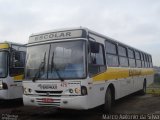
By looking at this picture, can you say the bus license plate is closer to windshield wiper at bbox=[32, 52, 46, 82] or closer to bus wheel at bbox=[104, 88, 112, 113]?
windshield wiper at bbox=[32, 52, 46, 82]

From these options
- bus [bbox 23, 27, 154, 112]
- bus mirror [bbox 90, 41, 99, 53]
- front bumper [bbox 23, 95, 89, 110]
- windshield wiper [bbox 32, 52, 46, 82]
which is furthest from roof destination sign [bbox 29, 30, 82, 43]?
front bumper [bbox 23, 95, 89, 110]

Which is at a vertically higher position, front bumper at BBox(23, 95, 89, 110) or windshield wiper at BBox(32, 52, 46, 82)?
windshield wiper at BBox(32, 52, 46, 82)

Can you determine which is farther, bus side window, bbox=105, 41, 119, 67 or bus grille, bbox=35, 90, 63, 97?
bus side window, bbox=105, 41, 119, 67

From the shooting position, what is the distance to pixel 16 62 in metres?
13.8

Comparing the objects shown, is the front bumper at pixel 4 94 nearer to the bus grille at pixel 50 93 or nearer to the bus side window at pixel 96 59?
the bus grille at pixel 50 93

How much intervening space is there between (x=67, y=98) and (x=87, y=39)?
1.95 m

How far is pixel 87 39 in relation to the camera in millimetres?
10156

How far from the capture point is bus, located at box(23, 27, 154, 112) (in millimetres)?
9734

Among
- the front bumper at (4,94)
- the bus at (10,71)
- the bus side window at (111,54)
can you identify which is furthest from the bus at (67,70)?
the front bumper at (4,94)

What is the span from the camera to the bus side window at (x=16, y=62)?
44.5 feet

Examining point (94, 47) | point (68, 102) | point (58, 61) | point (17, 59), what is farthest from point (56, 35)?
point (17, 59)

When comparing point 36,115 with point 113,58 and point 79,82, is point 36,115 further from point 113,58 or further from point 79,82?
point 113,58

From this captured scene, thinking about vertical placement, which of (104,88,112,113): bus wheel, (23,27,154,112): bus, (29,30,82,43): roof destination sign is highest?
(29,30,82,43): roof destination sign

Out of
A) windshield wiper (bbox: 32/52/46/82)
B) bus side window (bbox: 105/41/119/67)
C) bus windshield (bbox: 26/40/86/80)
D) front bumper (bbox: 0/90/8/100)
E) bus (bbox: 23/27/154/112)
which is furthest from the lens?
front bumper (bbox: 0/90/8/100)
